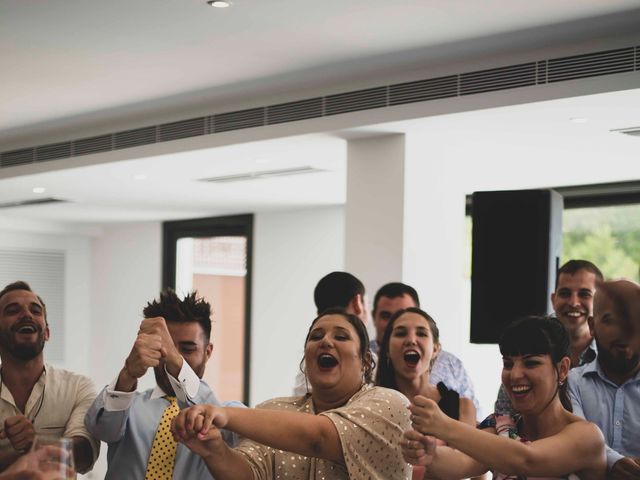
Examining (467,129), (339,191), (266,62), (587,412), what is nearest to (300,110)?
(266,62)

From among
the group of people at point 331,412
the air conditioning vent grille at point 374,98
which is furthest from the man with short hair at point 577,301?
the air conditioning vent grille at point 374,98

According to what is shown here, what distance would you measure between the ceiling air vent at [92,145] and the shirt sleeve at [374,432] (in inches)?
207

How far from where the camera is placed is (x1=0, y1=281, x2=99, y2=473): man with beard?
118 inches

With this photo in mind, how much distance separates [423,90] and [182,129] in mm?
2005

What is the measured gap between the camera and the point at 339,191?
8.59 meters

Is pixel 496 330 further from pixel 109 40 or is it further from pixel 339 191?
pixel 339 191

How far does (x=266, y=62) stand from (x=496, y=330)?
2.38 m

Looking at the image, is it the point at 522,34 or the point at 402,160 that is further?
the point at 402,160

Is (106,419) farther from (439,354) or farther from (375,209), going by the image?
(375,209)

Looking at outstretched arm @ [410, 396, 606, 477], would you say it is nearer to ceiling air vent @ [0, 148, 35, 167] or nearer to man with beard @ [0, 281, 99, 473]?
man with beard @ [0, 281, 99, 473]

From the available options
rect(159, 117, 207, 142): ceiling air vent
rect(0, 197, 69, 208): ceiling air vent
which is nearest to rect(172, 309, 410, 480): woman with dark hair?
rect(159, 117, 207, 142): ceiling air vent

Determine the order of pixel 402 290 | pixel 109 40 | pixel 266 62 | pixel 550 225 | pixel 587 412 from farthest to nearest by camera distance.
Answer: pixel 266 62
pixel 109 40
pixel 402 290
pixel 550 225
pixel 587 412

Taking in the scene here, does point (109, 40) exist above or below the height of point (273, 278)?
above

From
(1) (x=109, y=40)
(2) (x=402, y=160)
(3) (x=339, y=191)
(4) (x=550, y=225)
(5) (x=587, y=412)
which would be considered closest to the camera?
(5) (x=587, y=412)
